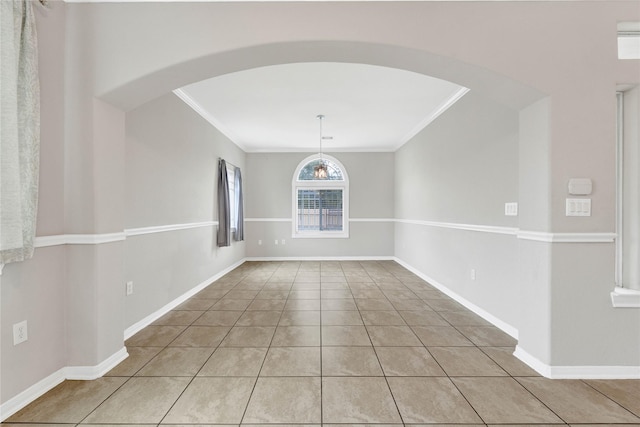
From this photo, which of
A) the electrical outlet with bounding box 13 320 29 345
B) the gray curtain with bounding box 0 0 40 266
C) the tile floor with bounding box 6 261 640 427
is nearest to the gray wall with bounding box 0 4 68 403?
the electrical outlet with bounding box 13 320 29 345

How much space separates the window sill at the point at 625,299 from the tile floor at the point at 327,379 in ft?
1.72

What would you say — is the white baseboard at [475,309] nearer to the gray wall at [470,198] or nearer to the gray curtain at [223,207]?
the gray wall at [470,198]

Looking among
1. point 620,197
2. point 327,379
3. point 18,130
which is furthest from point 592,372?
point 18,130

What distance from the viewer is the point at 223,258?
540cm

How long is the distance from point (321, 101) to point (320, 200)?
3.49 m

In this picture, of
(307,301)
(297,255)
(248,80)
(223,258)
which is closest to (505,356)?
(307,301)

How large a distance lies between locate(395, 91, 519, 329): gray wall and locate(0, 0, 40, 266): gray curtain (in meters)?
3.67

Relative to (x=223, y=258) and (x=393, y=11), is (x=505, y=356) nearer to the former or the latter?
(x=393, y=11)

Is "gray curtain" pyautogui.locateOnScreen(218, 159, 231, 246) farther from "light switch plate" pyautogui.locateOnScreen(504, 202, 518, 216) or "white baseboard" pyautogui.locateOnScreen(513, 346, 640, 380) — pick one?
"white baseboard" pyautogui.locateOnScreen(513, 346, 640, 380)

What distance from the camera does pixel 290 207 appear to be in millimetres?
7090

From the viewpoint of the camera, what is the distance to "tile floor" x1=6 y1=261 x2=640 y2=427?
168cm

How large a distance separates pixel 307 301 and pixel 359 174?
409 cm

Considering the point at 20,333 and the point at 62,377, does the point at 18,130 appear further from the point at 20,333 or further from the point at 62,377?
the point at 62,377

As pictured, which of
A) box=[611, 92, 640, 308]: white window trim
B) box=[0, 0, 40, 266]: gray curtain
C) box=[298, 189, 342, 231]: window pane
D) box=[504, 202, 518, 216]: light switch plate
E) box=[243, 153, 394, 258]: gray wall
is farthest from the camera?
box=[298, 189, 342, 231]: window pane
